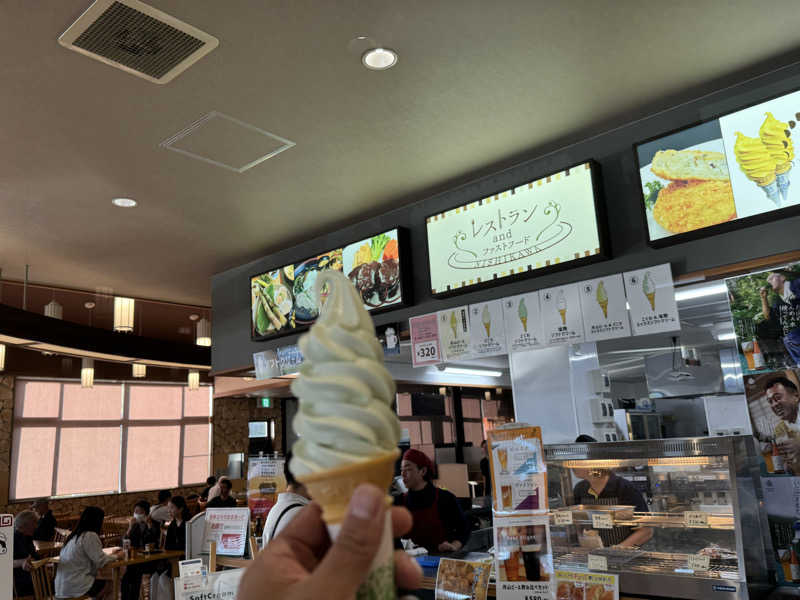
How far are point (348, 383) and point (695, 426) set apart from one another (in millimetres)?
5448

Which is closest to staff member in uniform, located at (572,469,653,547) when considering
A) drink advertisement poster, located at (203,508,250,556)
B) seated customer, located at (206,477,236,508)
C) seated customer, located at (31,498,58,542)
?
drink advertisement poster, located at (203,508,250,556)

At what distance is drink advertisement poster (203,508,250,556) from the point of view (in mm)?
4758

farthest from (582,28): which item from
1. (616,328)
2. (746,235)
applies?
(616,328)

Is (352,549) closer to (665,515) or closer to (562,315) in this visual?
(665,515)

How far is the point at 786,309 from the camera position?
3.23m

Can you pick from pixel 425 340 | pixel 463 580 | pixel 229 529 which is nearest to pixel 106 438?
pixel 229 529

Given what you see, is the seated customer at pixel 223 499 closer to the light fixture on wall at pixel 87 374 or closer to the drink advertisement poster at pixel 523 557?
the light fixture on wall at pixel 87 374

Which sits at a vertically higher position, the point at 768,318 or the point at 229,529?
the point at 768,318

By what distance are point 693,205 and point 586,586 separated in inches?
83.2

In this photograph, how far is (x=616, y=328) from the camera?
3.69 m

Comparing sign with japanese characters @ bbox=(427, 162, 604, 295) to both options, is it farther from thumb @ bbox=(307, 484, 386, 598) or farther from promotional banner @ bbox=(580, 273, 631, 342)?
thumb @ bbox=(307, 484, 386, 598)

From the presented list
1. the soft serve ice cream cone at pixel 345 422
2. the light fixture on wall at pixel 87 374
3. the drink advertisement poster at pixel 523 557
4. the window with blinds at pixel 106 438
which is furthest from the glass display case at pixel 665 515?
the window with blinds at pixel 106 438

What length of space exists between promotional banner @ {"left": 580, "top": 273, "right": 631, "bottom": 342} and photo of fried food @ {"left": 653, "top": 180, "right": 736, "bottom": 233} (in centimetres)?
45

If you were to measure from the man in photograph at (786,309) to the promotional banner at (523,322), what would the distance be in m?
1.29
